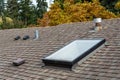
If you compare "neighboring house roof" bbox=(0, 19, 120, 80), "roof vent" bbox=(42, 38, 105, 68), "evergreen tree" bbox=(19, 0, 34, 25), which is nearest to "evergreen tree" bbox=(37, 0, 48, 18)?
"evergreen tree" bbox=(19, 0, 34, 25)

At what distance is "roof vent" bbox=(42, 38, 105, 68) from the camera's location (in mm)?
7598

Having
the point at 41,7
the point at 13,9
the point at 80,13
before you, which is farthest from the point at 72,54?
the point at 41,7

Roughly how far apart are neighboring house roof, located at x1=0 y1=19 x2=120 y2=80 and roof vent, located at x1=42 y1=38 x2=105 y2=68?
16 cm

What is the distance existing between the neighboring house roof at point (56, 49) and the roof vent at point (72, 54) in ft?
0.53

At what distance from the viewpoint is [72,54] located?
7992mm

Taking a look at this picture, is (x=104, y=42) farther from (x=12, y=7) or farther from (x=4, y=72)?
(x=12, y=7)

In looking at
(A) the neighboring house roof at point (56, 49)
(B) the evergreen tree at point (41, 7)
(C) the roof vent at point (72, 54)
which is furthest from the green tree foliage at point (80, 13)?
(B) the evergreen tree at point (41, 7)

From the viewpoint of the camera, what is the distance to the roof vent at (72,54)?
7.60m

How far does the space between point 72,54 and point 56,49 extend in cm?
165

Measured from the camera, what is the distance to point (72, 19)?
86.9 feet

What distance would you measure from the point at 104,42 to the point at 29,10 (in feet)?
169

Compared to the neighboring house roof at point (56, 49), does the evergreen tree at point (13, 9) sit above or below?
below

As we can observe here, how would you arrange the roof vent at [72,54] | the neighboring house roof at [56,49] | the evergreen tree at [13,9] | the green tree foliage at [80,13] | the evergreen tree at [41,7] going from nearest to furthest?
the neighboring house roof at [56,49]
the roof vent at [72,54]
the green tree foliage at [80,13]
the evergreen tree at [13,9]
the evergreen tree at [41,7]

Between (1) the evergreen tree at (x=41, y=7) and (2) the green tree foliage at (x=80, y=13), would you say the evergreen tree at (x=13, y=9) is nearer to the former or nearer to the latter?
(1) the evergreen tree at (x=41, y=7)
